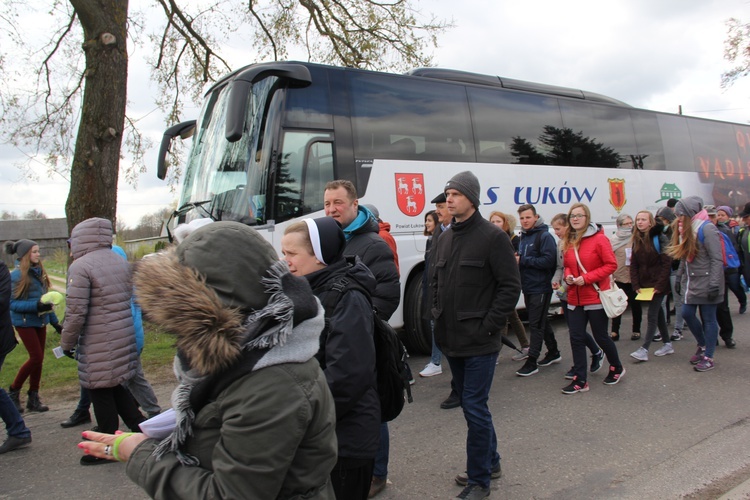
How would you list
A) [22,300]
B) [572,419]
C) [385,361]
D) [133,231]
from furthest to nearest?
1. [133,231]
2. [22,300]
3. [572,419]
4. [385,361]

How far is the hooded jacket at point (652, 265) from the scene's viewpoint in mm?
6461

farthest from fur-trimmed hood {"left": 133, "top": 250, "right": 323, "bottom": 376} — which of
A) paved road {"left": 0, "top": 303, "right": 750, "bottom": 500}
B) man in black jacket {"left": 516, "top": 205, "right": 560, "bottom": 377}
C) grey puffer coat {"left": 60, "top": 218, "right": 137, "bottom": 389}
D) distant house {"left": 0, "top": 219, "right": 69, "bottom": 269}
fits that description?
distant house {"left": 0, "top": 219, "right": 69, "bottom": 269}

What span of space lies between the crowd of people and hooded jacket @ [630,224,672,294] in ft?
0.07

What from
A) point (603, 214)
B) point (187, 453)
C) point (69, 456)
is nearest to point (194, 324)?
point (187, 453)

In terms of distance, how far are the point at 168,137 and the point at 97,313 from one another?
4792mm

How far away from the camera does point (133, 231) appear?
44594 mm

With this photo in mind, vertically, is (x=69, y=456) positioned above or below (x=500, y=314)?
below

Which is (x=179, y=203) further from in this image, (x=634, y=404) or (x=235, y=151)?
(x=634, y=404)

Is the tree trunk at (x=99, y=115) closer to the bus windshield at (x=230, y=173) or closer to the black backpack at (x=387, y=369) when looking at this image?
the bus windshield at (x=230, y=173)

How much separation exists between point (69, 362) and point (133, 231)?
4048 centimetres

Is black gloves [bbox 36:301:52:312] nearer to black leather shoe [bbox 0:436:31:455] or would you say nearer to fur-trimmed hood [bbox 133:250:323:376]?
black leather shoe [bbox 0:436:31:455]

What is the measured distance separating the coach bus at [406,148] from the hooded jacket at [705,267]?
2.68 metres

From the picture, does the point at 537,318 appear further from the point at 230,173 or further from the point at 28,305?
the point at 28,305

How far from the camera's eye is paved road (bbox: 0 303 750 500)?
353 centimetres
